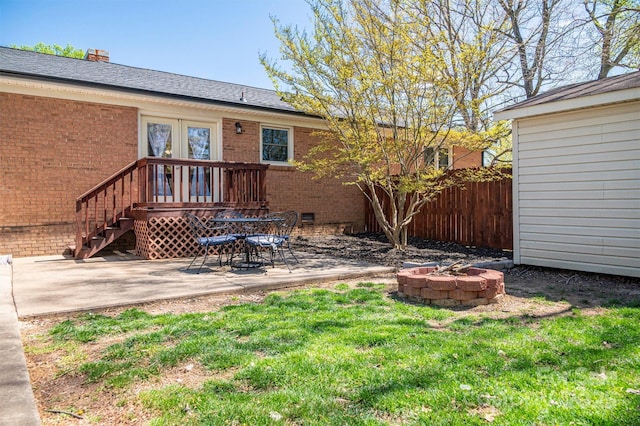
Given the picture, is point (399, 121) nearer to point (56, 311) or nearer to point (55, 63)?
point (56, 311)

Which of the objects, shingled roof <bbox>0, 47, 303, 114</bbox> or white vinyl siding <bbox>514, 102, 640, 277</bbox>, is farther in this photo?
shingled roof <bbox>0, 47, 303, 114</bbox>

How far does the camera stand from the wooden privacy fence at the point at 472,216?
926 centimetres

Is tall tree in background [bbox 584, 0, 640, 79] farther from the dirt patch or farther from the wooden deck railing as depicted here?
the wooden deck railing

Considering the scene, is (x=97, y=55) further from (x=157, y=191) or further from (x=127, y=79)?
(x=157, y=191)

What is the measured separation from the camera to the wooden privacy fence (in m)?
9.26

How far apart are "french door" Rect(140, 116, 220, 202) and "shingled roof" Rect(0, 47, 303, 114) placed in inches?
31.9

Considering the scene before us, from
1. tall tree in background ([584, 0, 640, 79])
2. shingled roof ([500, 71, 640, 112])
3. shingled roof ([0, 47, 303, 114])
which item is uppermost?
tall tree in background ([584, 0, 640, 79])

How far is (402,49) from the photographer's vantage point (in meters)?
7.66

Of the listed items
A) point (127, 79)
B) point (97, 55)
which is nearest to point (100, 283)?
point (127, 79)

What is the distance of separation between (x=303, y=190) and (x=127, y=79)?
5.29m

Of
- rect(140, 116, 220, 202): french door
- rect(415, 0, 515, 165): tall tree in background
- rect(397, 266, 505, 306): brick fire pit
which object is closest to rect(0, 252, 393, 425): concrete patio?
rect(397, 266, 505, 306): brick fire pit

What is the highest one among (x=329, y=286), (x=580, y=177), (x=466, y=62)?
(x=466, y=62)

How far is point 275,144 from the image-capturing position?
38.3 feet

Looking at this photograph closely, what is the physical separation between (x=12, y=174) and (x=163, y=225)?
3.10 meters
